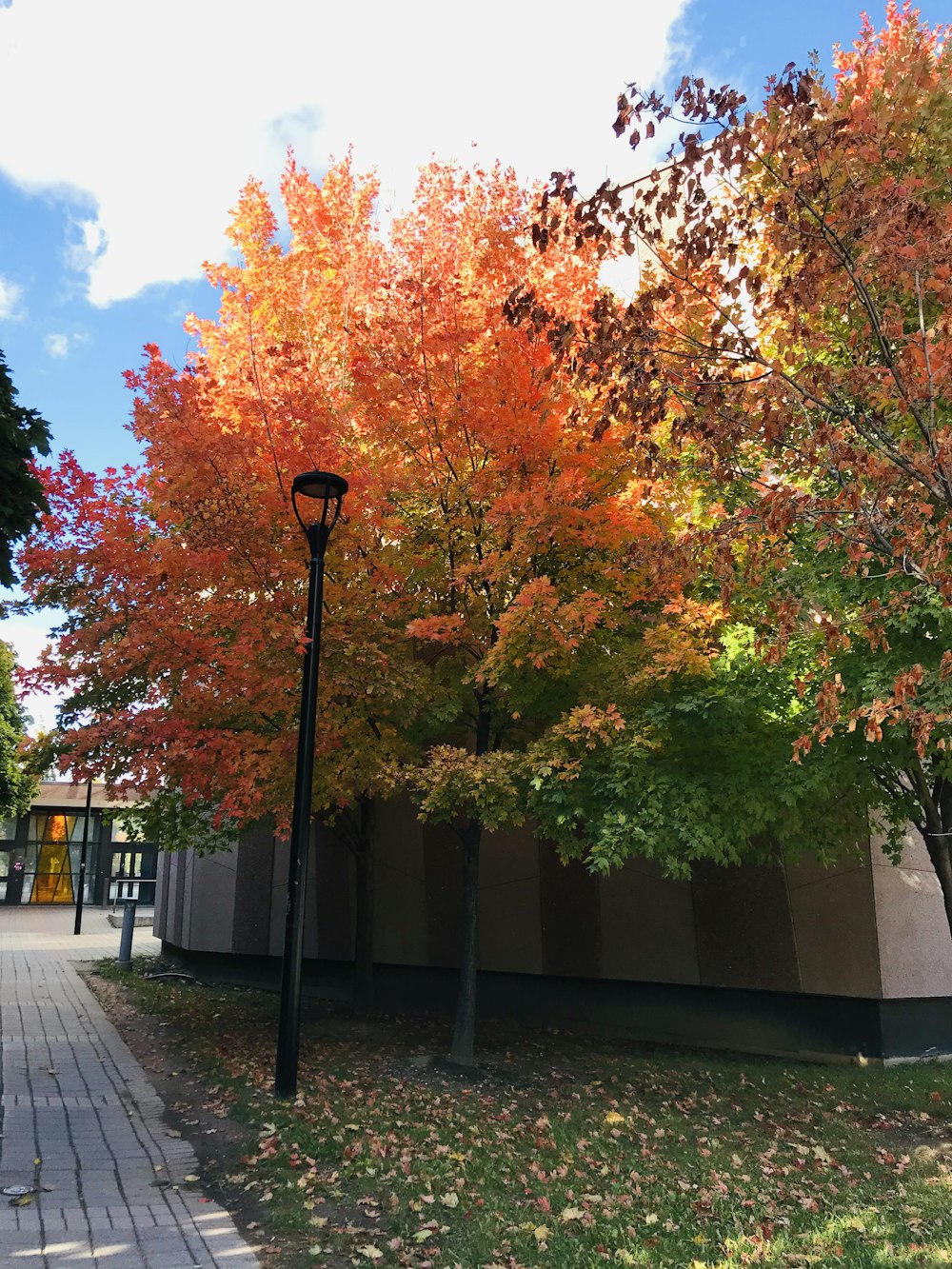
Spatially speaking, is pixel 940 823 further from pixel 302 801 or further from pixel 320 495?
pixel 320 495

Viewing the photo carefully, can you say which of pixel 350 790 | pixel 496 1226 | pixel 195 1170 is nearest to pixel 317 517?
pixel 350 790

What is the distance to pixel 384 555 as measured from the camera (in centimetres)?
924

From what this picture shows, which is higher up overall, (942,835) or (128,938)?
(942,835)

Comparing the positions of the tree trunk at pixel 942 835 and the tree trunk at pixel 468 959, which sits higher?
the tree trunk at pixel 942 835

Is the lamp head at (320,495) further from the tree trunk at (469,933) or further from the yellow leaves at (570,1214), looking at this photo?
the yellow leaves at (570,1214)

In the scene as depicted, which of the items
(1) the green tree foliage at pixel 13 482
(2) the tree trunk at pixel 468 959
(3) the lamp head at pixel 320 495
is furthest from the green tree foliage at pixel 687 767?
(1) the green tree foliage at pixel 13 482

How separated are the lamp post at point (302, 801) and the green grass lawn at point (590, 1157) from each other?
477mm

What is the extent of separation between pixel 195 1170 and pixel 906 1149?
18.2 feet

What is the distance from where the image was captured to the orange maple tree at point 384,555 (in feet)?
26.6

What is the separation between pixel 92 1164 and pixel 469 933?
4785 mm

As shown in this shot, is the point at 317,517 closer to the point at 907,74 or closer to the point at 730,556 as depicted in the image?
the point at 730,556

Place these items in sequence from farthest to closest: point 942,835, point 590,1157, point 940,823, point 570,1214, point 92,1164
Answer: point 940,823 < point 942,835 < point 590,1157 < point 92,1164 < point 570,1214

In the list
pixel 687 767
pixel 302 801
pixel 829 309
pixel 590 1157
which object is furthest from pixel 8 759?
pixel 829 309

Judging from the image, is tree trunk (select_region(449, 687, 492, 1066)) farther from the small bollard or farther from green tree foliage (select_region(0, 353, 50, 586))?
the small bollard
